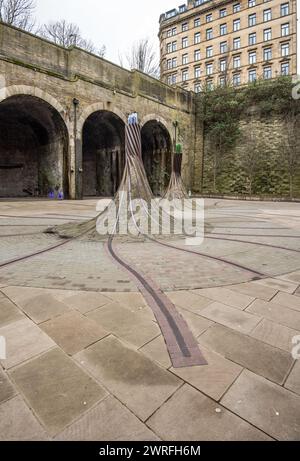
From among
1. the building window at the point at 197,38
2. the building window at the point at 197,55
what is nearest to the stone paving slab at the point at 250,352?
the building window at the point at 197,55

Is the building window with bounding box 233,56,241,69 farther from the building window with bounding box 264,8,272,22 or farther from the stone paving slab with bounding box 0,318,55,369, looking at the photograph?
the stone paving slab with bounding box 0,318,55,369

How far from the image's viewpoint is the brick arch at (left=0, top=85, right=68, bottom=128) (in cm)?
1145

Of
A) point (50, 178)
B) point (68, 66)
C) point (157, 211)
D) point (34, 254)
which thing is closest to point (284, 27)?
point (68, 66)

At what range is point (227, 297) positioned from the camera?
6.84 feet

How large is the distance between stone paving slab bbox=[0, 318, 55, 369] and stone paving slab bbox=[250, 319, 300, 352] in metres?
1.22

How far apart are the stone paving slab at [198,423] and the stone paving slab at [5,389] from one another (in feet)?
1.97

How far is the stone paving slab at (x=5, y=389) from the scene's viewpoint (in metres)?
1.08

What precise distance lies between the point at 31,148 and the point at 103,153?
5.00 metres

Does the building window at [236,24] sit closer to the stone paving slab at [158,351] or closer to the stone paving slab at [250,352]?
the stone paving slab at [250,352]

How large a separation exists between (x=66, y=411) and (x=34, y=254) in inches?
105

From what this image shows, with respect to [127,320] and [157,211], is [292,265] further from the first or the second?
[157,211]

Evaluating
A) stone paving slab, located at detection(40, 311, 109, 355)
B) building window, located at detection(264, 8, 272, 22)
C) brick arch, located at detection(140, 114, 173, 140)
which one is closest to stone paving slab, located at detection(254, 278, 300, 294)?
stone paving slab, located at detection(40, 311, 109, 355)

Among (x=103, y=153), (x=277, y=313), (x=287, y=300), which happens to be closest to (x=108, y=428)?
(x=277, y=313)

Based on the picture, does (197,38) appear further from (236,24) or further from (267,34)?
(267,34)
